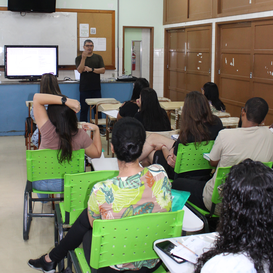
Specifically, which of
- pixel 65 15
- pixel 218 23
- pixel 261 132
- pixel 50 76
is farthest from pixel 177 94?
pixel 261 132

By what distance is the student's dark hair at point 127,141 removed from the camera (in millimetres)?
1400

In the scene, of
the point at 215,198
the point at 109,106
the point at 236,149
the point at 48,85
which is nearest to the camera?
the point at 215,198

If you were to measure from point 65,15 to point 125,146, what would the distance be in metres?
6.84

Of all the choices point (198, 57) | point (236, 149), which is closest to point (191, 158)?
point (236, 149)

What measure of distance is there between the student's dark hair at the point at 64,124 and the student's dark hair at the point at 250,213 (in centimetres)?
156

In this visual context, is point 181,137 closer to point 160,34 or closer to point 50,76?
point 50,76

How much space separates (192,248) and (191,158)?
1.33m

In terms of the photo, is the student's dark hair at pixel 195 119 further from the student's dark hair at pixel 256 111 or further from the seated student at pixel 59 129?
the seated student at pixel 59 129

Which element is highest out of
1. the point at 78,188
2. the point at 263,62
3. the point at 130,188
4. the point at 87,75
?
the point at 263,62

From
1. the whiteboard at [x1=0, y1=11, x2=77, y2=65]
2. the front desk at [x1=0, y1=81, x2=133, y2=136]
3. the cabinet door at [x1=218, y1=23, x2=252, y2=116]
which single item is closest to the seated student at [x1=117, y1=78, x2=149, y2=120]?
the cabinet door at [x1=218, y1=23, x2=252, y2=116]

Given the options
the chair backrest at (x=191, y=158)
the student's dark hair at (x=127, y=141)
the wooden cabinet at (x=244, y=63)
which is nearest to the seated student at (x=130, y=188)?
the student's dark hair at (x=127, y=141)

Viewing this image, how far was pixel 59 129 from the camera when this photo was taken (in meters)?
2.41

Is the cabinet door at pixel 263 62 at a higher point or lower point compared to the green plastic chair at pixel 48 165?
higher

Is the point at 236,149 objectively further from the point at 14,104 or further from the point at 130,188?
the point at 14,104
